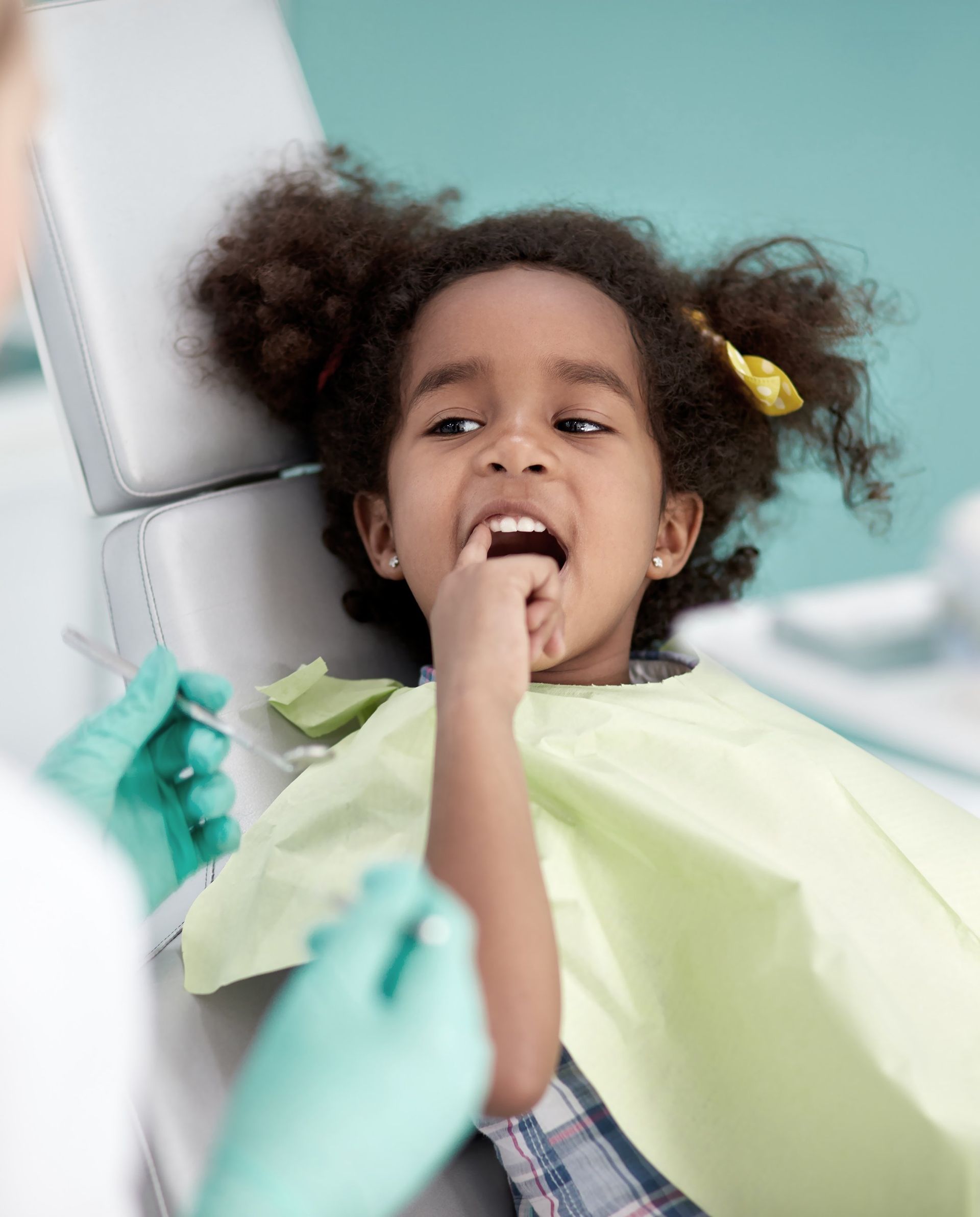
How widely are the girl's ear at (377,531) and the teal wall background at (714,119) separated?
775 millimetres

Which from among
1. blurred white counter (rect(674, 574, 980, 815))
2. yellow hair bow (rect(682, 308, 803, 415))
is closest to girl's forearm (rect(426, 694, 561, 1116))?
yellow hair bow (rect(682, 308, 803, 415))

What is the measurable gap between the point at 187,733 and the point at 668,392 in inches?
24.8

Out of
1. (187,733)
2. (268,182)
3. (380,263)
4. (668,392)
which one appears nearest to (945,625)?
(668,392)

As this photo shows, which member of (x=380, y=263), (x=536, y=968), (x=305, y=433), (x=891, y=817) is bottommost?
(x=891, y=817)

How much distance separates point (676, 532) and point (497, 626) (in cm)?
54

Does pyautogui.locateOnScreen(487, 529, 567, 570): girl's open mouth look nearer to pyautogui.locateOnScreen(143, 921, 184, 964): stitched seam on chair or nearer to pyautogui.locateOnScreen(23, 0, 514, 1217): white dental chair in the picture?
pyautogui.locateOnScreen(23, 0, 514, 1217): white dental chair

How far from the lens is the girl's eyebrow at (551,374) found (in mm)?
1050

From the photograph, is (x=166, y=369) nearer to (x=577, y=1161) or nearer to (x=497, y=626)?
(x=497, y=626)

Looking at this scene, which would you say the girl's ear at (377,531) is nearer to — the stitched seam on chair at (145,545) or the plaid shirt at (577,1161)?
the stitched seam on chair at (145,545)

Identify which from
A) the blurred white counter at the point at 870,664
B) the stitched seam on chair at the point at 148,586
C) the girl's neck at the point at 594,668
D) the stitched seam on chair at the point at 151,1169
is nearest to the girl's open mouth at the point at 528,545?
the girl's neck at the point at 594,668

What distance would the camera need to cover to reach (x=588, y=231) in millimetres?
1235

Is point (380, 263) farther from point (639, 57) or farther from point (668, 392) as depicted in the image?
point (639, 57)

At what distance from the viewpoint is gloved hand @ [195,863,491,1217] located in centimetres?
47

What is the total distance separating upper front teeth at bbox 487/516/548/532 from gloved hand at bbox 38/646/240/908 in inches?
11.6
